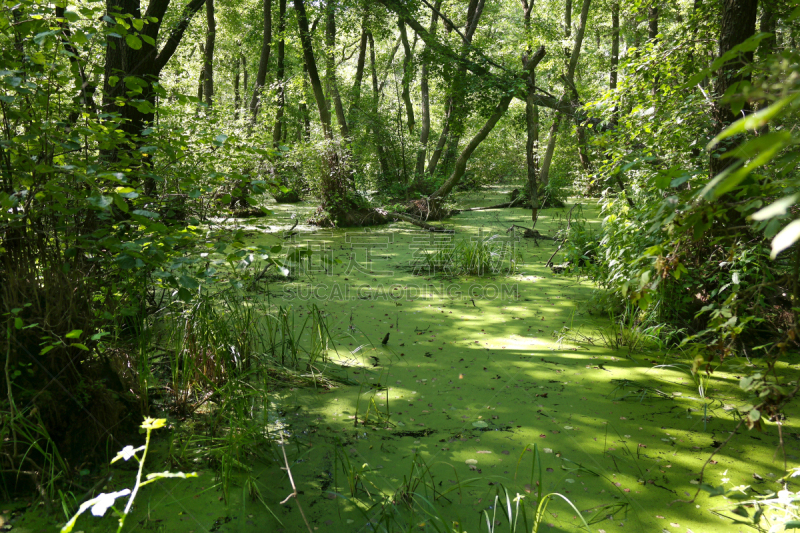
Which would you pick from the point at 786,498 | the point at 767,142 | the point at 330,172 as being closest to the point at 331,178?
the point at 330,172

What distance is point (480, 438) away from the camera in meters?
2.28

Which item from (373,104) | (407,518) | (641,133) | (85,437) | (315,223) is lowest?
(407,518)

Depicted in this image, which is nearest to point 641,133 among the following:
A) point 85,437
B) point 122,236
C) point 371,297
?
point 371,297

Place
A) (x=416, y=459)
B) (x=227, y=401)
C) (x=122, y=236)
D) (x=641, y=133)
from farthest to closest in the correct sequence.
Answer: (x=641, y=133)
(x=227, y=401)
(x=416, y=459)
(x=122, y=236)

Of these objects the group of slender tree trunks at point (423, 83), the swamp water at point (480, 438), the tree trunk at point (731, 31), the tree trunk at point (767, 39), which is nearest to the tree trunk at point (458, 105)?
the group of slender tree trunks at point (423, 83)

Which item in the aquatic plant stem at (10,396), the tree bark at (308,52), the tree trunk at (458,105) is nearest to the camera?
the aquatic plant stem at (10,396)

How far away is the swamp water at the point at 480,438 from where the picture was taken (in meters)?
1.76

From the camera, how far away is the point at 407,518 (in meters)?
1.76

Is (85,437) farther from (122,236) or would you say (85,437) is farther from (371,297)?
(371,297)

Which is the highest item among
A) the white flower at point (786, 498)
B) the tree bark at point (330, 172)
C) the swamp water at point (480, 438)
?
the tree bark at point (330, 172)

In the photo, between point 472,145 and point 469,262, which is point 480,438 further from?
point 472,145

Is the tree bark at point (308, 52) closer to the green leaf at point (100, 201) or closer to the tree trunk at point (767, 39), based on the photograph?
the tree trunk at point (767, 39)

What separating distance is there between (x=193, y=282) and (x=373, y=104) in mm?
10565

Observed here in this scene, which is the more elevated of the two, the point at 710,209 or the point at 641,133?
the point at 641,133
